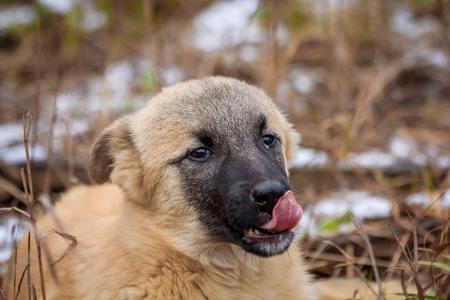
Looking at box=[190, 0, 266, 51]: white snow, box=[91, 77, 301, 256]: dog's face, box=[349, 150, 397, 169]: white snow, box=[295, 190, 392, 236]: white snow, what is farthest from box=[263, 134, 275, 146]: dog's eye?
box=[190, 0, 266, 51]: white snow

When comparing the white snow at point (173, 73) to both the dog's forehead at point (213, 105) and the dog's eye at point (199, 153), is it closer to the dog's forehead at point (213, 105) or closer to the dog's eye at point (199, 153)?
the dog's forehead at point (213, 105)

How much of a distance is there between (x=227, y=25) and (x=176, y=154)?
6.40m

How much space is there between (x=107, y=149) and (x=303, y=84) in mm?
6021

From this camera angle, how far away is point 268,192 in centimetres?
253

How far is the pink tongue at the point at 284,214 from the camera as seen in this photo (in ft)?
8.30

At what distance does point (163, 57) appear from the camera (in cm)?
802

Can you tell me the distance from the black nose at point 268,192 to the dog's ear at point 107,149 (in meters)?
1.17

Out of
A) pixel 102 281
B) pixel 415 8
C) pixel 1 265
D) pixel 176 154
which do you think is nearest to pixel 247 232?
pixel 176 154

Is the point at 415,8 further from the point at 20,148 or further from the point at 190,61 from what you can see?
the point at 20,148

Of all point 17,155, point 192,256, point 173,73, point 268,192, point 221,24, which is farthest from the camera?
point 221,24

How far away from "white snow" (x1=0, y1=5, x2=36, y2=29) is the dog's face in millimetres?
6858

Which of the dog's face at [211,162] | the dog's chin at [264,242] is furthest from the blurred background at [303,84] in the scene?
the dog's chin at [264,242]

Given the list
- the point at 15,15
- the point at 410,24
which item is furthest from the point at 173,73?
the point at 410,24

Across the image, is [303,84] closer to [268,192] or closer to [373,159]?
[373,159]
